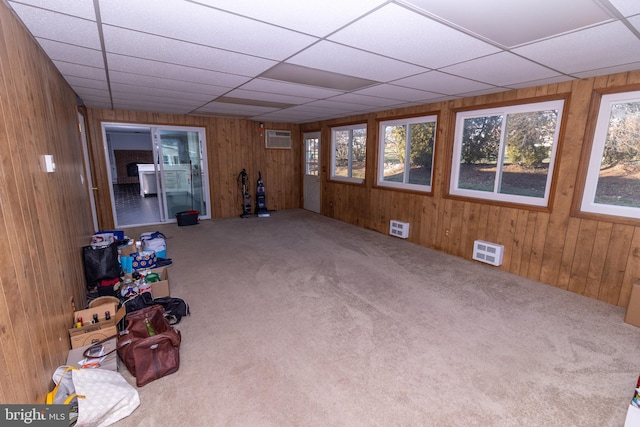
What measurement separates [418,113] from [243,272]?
3703 millimetres

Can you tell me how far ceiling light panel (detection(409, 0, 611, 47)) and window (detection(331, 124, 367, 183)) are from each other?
13.3 feet

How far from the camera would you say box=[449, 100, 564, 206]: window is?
11.7ft

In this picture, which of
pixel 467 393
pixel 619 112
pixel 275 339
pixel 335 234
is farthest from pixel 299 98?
pixel 467 393

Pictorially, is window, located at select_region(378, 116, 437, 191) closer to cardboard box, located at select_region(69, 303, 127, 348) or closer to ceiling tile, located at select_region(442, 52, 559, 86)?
ceiling tile, located at select_region(442, 52, 559, 86)

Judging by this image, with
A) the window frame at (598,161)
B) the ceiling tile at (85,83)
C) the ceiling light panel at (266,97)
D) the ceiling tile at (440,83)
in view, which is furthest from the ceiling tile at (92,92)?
the window frame at (598,161)

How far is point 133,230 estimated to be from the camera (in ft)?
19.0

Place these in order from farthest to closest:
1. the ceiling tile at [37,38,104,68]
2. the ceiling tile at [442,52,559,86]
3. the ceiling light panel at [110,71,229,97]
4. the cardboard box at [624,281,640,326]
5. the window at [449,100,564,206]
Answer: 1. the window at [449,100,564,206]
2. the ceiling light panel at [110,71,229,97]
3. the cardboard box at [624,281,640,326]
4. the ceiling tile at [442,52,559,86]
5. the ceiling tile at [37,38,104,68]

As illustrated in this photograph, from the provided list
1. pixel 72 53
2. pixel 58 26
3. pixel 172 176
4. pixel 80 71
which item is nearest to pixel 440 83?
pixel 58 26

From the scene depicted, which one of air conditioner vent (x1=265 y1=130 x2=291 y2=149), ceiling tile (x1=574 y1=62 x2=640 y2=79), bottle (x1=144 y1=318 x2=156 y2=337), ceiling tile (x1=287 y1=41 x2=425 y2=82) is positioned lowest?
bottle (x1=144 y1=318 x2=156 y2=337)

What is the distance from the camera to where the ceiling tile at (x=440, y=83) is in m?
Result: 3.06

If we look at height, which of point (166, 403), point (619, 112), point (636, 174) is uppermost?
point (619, 112)

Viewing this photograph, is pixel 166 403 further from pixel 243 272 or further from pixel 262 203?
pixel 262 203

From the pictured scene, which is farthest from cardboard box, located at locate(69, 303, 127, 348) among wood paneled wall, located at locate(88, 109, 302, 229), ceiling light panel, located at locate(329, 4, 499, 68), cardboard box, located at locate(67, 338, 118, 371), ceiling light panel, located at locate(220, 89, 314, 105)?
wood paneled wall, located at locate(88, 109, 302, 229)

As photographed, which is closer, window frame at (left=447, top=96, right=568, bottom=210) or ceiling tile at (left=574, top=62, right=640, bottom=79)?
ceiling tile at (left=574, top=62, right=640, bottom=79)
